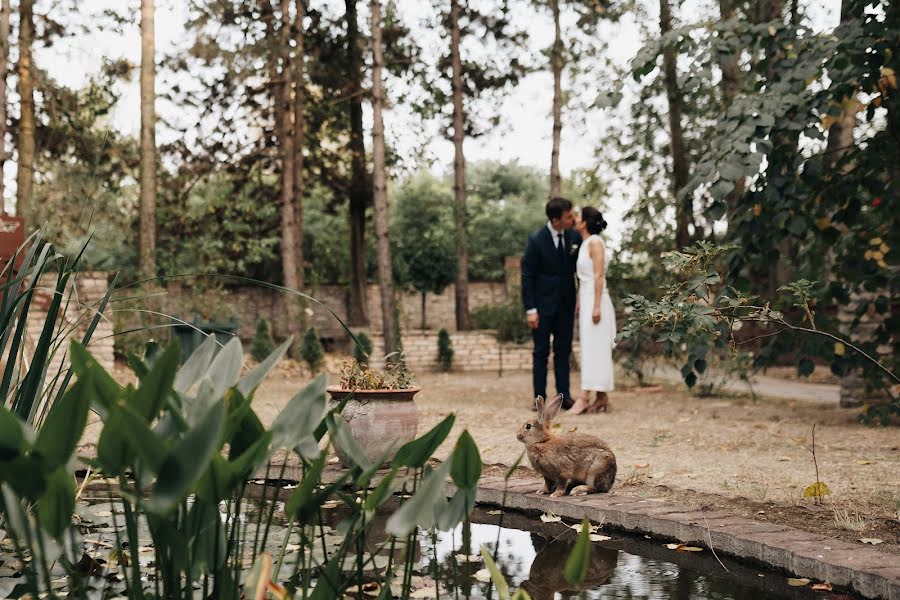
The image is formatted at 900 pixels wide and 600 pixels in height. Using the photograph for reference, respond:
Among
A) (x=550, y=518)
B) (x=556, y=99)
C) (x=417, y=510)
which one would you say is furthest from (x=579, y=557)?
(x=556, y=99)

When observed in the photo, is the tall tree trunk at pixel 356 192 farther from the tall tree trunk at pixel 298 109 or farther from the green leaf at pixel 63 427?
the green leaf at pixel 63 427

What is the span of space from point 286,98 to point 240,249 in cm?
515

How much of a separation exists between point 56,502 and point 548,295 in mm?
6977

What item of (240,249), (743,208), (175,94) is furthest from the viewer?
(240,249)

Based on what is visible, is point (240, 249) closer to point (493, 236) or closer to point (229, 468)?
point (493, 236)

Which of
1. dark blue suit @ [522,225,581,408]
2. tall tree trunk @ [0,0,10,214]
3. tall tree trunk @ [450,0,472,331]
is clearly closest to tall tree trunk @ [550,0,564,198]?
tall tree trunk @ [450,0,472,331]

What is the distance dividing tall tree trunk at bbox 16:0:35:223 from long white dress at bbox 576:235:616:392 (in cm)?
1198

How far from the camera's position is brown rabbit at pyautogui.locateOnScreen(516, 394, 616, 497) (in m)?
3.91

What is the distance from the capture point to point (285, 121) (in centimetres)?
1692

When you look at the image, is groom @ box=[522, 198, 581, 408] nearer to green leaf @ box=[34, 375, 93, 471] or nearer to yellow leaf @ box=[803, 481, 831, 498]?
yellow leaf @ box=[803, 481, 831, 498]

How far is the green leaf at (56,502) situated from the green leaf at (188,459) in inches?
5.8

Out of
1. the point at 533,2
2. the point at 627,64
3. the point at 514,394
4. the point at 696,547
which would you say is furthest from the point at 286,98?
the point at 696,547

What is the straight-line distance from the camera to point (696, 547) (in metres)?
3.19

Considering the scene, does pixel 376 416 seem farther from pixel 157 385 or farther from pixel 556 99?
pixel 556 99
